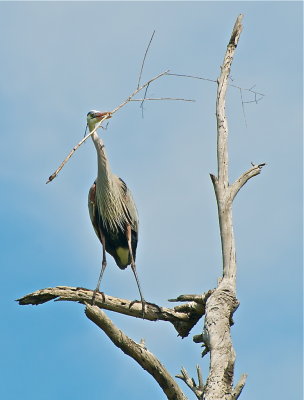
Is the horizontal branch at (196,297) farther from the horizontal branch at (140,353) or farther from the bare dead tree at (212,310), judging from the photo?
the horizontal branch at (140,353)

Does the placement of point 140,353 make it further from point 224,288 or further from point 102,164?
point 102,164

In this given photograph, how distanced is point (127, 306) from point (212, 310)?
Answer: 1.72 m

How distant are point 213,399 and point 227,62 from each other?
3619 mm

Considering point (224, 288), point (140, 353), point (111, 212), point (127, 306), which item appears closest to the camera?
point (140, 353)

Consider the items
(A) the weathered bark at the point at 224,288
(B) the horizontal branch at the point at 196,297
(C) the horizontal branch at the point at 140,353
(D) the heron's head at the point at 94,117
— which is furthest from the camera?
(D) the heron's head at the point at 94,117

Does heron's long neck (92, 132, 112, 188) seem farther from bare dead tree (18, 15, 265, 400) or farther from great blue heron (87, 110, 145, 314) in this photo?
bare dead tree (18, 15, 265, 400)

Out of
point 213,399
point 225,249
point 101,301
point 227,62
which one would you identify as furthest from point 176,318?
point 227,62

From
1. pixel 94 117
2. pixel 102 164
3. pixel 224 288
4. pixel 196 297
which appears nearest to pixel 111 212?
pixel 102 164

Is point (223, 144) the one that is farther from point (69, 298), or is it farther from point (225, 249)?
point (69, 298)

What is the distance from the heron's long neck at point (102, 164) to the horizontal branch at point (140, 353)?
3.76 meters

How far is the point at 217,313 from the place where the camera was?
8.09m

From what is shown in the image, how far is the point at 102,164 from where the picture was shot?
452 inches

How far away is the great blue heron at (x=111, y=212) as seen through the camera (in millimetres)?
11539

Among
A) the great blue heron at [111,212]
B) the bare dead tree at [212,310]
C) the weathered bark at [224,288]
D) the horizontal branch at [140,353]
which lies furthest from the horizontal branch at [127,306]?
the great blue heron at [111,212]
